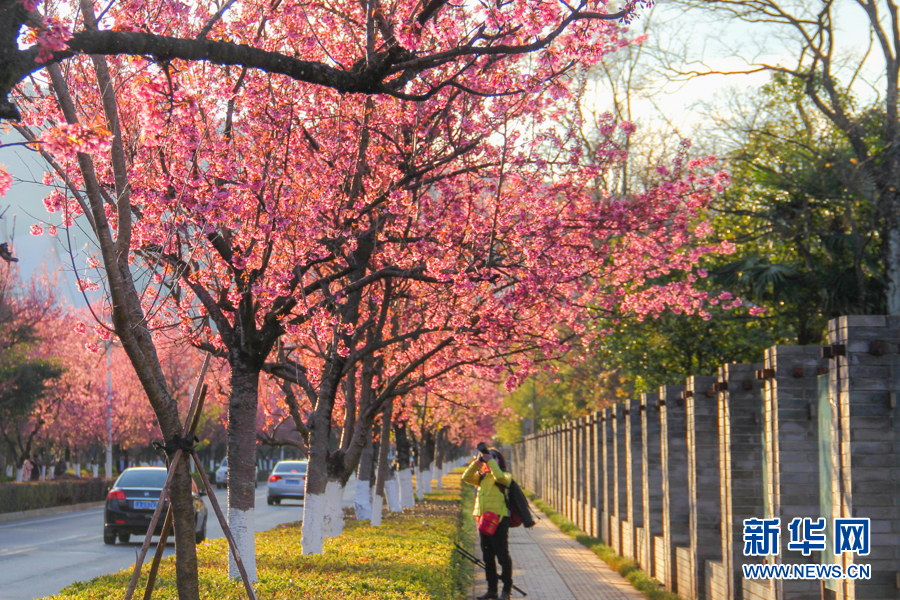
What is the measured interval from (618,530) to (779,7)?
1207cm

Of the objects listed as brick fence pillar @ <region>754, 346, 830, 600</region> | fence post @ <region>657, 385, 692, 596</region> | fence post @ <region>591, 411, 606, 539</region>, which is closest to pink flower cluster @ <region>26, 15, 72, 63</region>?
brick fence pillar @ <region>754, 346, 830, 600</region>

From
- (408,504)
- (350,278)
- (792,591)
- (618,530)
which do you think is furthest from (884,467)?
(408,504)

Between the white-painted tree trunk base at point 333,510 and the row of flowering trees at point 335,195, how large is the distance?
6 centimetres

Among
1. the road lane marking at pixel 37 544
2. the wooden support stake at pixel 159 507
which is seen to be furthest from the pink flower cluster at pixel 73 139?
the road lane marking at pixel 37 544

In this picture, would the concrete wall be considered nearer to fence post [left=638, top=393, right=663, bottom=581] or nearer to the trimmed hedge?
fence post [left=638, top=393, right=663, bottom=581]

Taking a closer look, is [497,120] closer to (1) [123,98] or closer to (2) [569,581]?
(1) [123,98]

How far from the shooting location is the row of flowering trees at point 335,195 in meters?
7.20

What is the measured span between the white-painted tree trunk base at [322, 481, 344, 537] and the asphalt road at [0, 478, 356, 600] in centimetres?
313

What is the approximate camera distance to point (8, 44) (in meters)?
4.66

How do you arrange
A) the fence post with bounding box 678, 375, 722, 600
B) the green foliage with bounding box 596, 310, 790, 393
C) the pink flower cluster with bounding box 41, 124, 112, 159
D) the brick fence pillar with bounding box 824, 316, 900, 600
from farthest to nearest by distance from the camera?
the green foliage with bounding box 596, 310, 790, 393 → the fence post with bounding box 678, 375, 722, 600 → the brick fence pillar with bounding box 824, 316, 900, 600 → the pink flower cluster with bounding box 41, 124, 112, 159

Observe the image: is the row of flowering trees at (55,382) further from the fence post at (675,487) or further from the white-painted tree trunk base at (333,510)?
the fence post at (675,487)

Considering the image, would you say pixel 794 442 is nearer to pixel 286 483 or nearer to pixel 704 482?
pixel 704 482

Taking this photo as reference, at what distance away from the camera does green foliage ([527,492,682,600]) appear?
1167cm

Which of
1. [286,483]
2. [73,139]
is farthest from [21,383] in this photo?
[73,139]
